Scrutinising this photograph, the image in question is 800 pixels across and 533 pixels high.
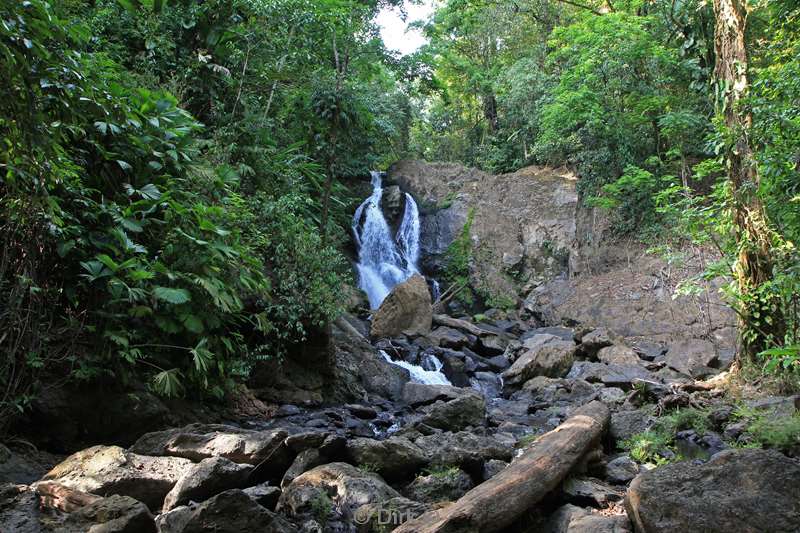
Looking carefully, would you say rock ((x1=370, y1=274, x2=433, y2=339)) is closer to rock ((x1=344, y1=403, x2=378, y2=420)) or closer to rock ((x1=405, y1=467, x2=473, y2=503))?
rock ((x1=344, y1=403, x2=378, y2=420))

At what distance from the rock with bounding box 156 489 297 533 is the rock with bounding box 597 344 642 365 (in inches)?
397

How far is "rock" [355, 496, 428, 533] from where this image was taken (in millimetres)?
3855

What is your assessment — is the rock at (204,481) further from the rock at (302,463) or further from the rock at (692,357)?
the rock at (692,357)

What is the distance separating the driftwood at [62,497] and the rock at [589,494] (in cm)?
346

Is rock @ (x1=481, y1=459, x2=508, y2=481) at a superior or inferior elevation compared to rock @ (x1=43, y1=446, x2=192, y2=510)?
inferior

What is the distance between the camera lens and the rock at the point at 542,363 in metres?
11.6

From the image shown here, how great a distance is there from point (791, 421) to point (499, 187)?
16.6 meters

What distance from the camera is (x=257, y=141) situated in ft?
35.0

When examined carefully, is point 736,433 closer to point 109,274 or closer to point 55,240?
point 109,274

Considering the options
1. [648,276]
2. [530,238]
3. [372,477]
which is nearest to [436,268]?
[530,238]

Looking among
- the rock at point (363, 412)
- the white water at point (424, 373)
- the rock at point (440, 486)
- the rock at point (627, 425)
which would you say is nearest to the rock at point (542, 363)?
the white water at point (424, 373)

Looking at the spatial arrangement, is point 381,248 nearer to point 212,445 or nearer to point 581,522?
point 212,445

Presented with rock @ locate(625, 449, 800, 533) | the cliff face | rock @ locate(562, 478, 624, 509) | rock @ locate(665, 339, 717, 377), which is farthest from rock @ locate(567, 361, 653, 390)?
rock @ locate(625, 449, 800, 533)

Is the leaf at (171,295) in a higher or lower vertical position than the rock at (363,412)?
higher
